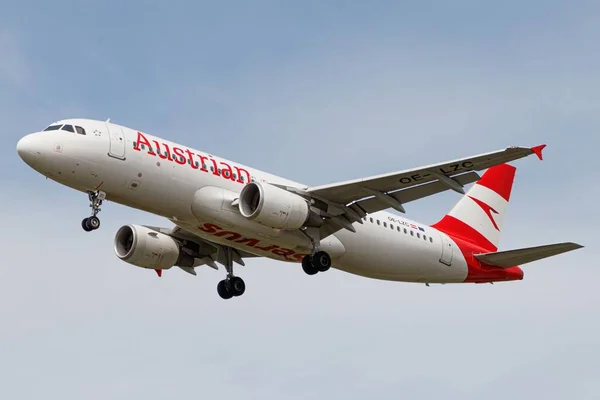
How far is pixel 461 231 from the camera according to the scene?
152 feet

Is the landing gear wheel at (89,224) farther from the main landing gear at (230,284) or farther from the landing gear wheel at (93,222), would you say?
the main landing gear at (230,284)

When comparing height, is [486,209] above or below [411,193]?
above

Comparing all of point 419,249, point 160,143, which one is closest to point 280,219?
point 160,143

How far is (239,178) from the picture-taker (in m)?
38.5

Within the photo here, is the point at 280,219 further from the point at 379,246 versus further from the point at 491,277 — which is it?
the point at 491,277

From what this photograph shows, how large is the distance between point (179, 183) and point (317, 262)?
18.5 feet

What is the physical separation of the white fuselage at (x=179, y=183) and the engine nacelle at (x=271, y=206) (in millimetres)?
550

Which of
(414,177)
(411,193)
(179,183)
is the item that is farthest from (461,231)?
(179,183)

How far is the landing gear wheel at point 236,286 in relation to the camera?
4359 cm

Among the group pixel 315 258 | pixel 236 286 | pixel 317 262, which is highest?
pixel 236 286

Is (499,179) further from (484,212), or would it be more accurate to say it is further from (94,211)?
(94,211)

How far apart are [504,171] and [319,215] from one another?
43.5 ft

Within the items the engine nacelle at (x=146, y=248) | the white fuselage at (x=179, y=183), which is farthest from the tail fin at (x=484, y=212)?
the engine nacelle at (x=146, y=248)

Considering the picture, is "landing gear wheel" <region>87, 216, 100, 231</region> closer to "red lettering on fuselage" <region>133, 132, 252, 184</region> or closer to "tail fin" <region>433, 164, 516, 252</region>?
"red lettering on fuselage" <region>133, 132, 252, 184</region>
